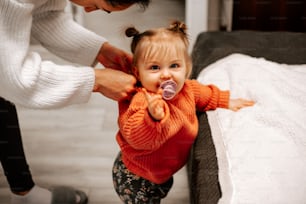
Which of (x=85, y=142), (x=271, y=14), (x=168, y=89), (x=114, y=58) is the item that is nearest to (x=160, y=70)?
(x=168, y=89)

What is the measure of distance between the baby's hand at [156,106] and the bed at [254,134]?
0.18 meters

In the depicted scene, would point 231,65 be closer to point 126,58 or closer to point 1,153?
point 126,58

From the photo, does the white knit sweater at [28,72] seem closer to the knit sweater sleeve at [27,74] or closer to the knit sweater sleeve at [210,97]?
the knit sweater sleeve at [27,74]

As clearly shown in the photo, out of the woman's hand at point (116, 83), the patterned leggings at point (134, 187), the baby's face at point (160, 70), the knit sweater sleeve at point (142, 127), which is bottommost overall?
the patterned leggings at point (134, 187)

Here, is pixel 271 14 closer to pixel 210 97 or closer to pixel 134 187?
pixel 210 97

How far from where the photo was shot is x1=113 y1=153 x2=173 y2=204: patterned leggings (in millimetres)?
1000

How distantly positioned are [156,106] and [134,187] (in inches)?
9.9

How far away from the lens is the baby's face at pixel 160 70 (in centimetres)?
88

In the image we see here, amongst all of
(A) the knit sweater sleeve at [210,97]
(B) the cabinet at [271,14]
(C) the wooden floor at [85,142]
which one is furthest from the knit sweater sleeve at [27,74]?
(B) the cabinet at [271,14]

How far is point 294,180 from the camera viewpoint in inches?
33.7

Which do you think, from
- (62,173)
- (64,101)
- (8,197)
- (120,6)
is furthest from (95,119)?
(120,6)

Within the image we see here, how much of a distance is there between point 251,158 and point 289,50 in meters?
0.52

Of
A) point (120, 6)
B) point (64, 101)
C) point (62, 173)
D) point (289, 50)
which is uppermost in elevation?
point (120, 6)

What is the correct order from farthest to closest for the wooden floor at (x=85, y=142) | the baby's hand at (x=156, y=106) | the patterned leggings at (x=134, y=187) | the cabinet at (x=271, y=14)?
the cabinet at (x=271, y=14) → the wooden floor at (x=85, y=142) → the patterned leggings at (x=134, y=187) → the baby's hand at (x=156, y=106)
